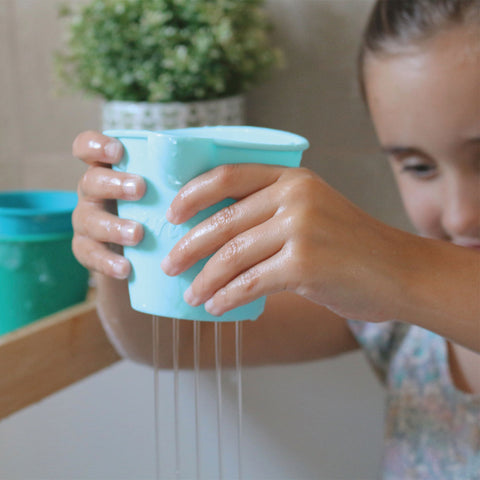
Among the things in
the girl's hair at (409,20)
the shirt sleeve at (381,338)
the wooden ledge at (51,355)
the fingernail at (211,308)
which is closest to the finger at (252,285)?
the fingernail at (211,308)

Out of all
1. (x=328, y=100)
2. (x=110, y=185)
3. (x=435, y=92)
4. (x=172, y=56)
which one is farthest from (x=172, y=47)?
(x=110, y=185)

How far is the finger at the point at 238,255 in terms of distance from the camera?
33cm

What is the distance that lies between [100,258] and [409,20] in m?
0.37

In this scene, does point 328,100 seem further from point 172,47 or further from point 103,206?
point 103,206

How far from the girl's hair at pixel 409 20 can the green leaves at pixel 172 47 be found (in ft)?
0.49

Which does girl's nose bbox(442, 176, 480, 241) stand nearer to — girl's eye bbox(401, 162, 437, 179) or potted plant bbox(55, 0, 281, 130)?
girl's eye bbox(401, 162, 437, 179)

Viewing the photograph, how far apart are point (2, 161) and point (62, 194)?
35cm

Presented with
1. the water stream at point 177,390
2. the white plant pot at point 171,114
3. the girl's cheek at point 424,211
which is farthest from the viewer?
the white plant pot at point 171,114

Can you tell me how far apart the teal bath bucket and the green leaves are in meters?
0.38

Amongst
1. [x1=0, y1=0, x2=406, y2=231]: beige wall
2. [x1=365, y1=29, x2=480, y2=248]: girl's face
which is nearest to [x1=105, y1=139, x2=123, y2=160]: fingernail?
[x1=365, y1=29, x2=480, y2=248]: girl's face

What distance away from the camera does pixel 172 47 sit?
72 centimetres

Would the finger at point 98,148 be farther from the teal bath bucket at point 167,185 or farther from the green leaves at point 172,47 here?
the green leaves at point 172,47

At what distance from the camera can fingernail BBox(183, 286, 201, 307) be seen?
33cm

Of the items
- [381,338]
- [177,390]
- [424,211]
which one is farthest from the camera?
[381,338]
